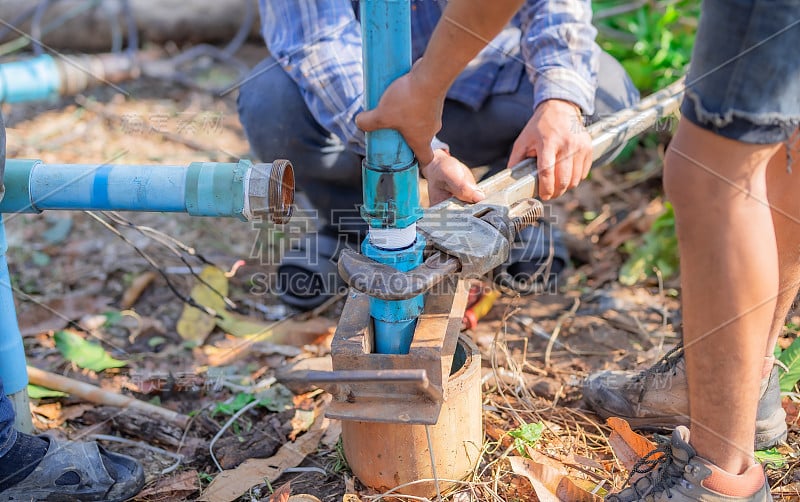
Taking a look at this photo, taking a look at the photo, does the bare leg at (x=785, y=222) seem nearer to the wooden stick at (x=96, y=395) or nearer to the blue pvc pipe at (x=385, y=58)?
the blue pvc pipe at (x=385, y=58)

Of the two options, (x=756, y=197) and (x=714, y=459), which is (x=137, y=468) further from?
(x=756, y=197)

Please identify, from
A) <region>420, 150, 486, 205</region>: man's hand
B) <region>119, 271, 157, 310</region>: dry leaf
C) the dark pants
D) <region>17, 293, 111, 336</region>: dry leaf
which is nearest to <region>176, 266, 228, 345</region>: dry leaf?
<region>119, 271, 157, 310</region>: dry leaf

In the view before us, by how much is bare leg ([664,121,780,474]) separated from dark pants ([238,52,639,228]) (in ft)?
3.58

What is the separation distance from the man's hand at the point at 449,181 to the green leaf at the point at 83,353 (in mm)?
1072

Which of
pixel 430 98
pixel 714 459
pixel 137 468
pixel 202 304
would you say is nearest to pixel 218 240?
pixel 202 304

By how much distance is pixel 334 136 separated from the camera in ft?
8.05

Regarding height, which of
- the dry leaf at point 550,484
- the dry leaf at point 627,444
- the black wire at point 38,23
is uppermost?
the black wire at point 38,23

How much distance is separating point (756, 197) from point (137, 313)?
1.93m

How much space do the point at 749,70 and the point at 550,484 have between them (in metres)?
0.93

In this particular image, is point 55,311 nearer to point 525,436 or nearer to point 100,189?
point 100,189

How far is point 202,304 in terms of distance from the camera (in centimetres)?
247

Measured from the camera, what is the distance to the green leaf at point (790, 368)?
187 centimetres

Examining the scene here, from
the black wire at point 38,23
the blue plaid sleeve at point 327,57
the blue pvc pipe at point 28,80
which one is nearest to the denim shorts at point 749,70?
the blue plaid sleeve at point 327,57

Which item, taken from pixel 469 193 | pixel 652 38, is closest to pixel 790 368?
pixel 469 193
